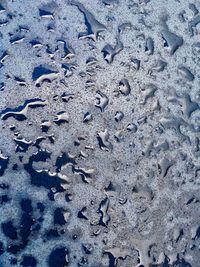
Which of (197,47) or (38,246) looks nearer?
(38,246)

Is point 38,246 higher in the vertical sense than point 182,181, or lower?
lower

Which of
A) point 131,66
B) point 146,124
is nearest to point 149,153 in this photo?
point 146,124

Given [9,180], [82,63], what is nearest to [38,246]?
[9,180]

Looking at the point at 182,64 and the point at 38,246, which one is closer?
the point at 38,246

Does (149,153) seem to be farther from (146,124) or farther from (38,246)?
(38,246)

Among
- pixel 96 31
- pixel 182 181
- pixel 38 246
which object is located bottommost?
pixel 38 246

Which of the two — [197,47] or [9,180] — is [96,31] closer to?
[197,47]
